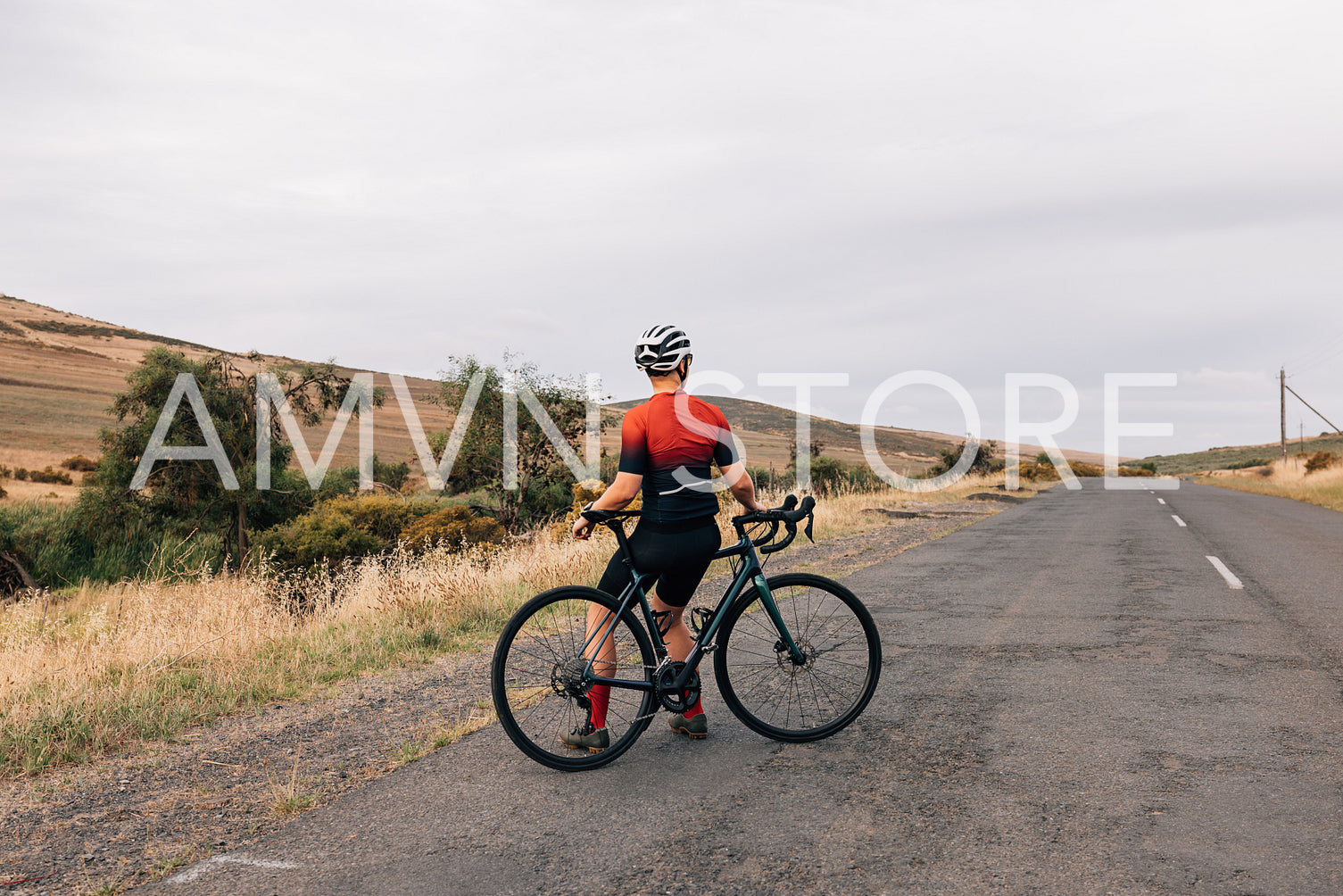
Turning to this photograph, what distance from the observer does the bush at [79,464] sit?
45.9 metres

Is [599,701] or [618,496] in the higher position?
[618,496]

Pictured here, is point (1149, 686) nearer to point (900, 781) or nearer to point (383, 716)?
point (900, 781)

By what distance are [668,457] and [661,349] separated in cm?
62

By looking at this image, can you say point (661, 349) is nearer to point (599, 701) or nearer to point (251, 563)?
point (599, 701)

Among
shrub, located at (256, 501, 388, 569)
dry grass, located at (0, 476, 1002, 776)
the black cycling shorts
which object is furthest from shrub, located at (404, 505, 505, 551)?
the black cycling shorts

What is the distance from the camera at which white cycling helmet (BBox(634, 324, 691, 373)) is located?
4.62m

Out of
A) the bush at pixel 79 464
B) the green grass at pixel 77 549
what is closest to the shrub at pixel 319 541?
the green grass at pixel 77 549

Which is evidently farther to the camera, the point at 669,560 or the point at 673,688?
the point at 673,688

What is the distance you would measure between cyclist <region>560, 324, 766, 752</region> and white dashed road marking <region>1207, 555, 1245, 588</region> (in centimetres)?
874

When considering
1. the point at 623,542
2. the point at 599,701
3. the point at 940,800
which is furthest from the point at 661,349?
the point at 940,800

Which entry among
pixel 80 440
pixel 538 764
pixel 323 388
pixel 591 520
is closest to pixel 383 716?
pixel 538 764

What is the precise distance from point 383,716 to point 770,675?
2.61 metres

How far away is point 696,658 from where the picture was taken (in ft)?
15.1

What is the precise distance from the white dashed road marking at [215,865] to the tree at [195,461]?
25.1 metres
